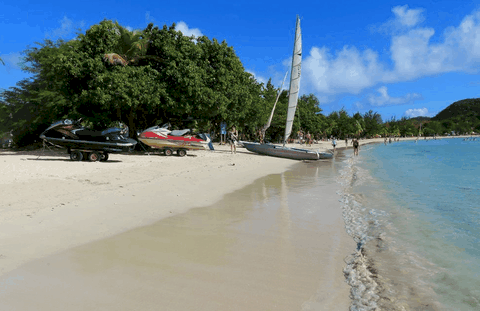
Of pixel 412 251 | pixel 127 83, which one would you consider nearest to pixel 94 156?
pixel 127 83

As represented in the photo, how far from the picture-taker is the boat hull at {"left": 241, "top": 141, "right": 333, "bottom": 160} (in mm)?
25766

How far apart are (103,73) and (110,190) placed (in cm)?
1351

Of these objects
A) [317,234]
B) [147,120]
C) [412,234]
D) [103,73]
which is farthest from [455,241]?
[147,120]

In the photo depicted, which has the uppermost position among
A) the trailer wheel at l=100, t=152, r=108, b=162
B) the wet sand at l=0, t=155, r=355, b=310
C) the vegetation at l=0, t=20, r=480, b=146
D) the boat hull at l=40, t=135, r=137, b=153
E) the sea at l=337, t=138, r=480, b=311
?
the vegetation at l=0, t=20, r=480, b=146

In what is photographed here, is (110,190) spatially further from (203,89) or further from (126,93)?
(203,89)

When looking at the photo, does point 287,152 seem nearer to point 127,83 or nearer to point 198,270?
point 127,83

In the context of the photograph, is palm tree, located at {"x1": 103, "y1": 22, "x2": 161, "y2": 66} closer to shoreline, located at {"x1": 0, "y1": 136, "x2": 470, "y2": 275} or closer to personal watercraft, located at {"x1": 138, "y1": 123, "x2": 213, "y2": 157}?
personal watercraft, located at {"x1": 138, "y1": 123, "x2": 213, "y2": 157}

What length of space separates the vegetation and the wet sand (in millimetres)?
16355

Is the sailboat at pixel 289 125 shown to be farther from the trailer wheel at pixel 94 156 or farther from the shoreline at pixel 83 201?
the trailer wheel at pixel 94 156

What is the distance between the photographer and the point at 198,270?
4410 mm

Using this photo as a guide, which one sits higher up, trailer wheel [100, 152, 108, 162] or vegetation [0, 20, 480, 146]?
vegetation [0, 20, 480, 146]

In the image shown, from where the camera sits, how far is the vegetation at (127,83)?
20.9m

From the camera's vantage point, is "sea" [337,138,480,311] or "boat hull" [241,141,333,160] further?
"boat hull" [241,141,333,160]

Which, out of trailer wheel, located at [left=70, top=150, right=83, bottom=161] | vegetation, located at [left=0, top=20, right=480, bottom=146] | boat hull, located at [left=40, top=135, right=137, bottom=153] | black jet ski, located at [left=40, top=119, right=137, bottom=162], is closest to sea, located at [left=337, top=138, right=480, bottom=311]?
boat hull, located at [left=40, top=135, right=137, bottom=153]
